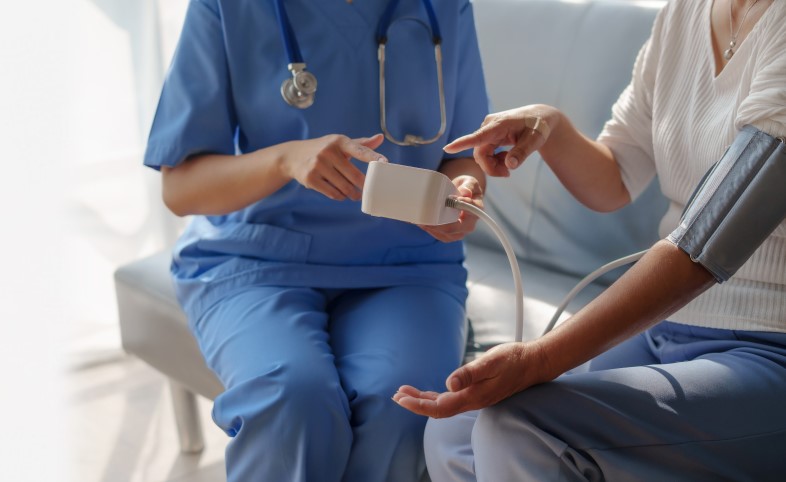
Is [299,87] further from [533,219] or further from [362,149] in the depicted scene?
[533,219]

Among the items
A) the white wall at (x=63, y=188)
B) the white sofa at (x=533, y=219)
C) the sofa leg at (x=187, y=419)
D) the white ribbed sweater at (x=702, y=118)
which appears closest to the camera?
the white ribbed sweater at (x=702, y=118)

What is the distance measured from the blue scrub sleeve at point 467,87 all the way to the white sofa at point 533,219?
0.96 feet

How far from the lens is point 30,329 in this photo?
6.77ft

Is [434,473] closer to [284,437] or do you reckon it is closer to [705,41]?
[284,437]

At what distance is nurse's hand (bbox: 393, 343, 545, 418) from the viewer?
914 mm

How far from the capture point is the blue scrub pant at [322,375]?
1081 millimetres

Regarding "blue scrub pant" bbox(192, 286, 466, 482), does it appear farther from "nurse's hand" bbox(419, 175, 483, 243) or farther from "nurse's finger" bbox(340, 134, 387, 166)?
"nurse's finger" bbox(340, 134, 387, 166)

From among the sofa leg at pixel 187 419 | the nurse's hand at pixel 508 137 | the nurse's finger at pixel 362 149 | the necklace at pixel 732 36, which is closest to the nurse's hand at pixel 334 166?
the nurse's finger at pixel 362 149

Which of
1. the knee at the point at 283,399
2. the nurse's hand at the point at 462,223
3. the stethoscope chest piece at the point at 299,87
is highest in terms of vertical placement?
the stethoscope chest piece at the point at 299,87

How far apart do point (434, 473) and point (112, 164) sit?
1.40 metres

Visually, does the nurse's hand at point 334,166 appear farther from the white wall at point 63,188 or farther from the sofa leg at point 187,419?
the white wall at point 63,188

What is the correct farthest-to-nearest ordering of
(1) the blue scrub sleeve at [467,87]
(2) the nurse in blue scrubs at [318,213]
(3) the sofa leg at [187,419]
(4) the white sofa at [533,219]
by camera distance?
(3) the sofa leg at [187,419], (4) the white sofa at [533,219], (1) the blue scrub sleeve at [467,87], (2) the nurse in blue scrubs at [318,213]

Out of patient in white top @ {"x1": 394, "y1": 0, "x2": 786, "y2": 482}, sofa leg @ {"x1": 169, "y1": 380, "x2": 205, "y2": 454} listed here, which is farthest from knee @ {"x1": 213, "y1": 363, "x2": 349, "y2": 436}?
sofa leg @ {"x1": 169, "y1": 380, "x2": 205, "y2": 454}

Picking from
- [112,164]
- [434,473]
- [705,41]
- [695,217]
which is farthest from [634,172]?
[112,164]
